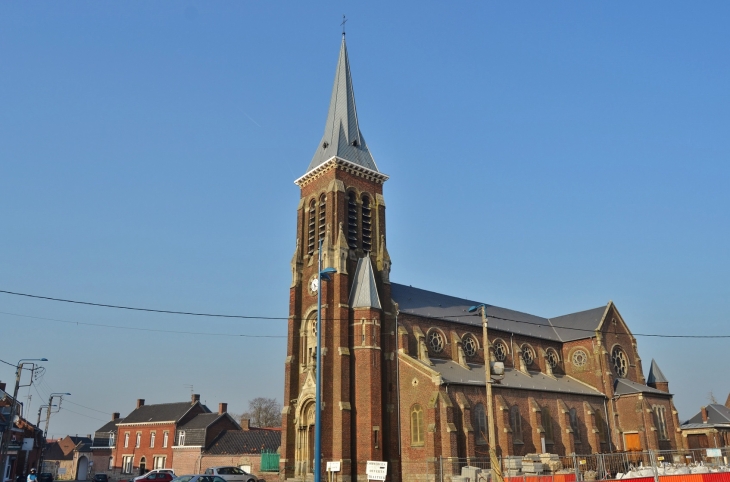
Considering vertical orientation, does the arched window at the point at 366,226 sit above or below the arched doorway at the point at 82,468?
above

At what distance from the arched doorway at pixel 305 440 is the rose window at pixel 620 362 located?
31.1 metres

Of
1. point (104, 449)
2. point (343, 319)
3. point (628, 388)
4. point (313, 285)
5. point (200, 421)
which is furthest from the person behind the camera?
point (104, 449)

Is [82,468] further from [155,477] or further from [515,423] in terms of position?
[515,423]

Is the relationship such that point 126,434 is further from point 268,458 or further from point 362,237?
point 362,237

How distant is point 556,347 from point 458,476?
25925mm

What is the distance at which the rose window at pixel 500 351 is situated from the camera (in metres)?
51.4

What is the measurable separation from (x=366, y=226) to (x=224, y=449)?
102 ft

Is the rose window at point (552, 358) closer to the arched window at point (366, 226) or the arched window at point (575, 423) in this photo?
the arched window at point (575, 423)

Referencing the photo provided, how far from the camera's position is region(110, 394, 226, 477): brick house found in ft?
226

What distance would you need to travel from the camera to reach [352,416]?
132ft

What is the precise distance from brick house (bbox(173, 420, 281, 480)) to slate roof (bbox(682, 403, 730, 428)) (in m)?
41.8

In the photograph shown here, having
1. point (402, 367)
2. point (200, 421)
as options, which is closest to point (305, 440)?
point (402, 367)

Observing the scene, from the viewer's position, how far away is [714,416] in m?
60.3

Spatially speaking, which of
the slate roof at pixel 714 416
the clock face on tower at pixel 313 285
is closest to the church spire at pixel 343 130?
the clock face on tower at pixel 313 285
